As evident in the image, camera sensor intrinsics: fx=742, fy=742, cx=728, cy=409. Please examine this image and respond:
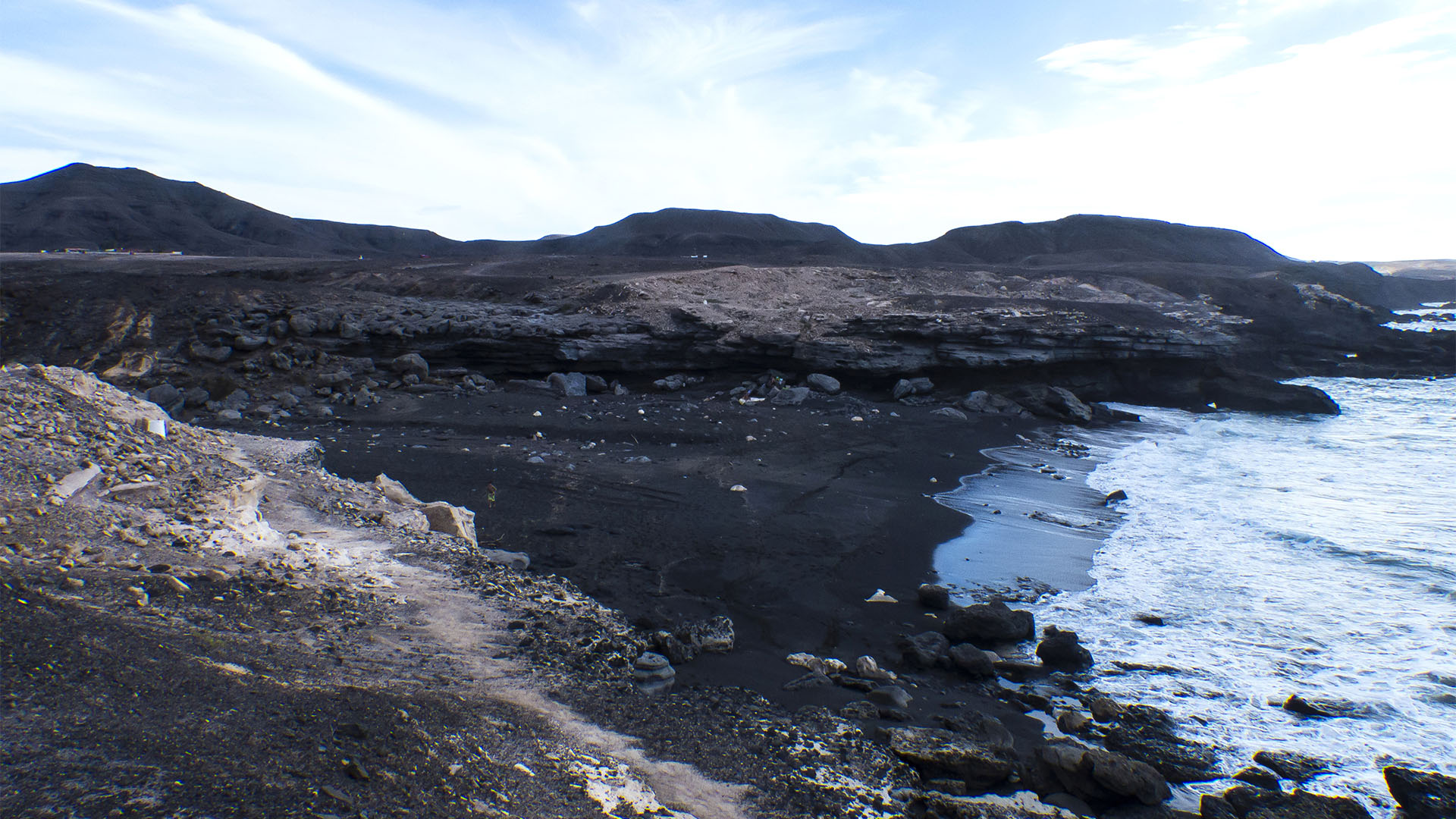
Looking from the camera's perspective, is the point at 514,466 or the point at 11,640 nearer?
the point at 11,640

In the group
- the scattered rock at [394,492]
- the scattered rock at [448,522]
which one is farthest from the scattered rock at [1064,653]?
the scattered rock at [394,492]

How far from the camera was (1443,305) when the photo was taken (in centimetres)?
5697

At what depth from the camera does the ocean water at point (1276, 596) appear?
14.7 feet

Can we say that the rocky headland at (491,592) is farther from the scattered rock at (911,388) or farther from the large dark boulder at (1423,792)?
the scattered rock at (911,388)

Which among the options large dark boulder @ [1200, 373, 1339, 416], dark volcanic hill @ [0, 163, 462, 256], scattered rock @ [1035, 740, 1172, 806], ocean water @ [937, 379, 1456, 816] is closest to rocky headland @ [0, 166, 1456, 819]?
scattered rock @ [1035, 740, 1172, 806]

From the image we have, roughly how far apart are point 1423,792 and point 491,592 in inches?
209

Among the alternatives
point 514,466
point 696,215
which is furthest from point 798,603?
point 696,215

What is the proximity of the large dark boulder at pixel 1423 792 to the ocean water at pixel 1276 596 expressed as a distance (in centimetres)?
10

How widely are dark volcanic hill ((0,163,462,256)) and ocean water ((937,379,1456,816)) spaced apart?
146 feet

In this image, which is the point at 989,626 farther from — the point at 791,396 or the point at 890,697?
the point at 791,396

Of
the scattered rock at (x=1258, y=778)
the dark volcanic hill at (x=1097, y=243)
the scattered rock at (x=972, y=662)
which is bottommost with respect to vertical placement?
the scattered rock at (x=1258, y=778)

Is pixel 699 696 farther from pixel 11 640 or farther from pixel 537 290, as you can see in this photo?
pixel 537 290

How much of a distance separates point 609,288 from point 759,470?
35.2ft

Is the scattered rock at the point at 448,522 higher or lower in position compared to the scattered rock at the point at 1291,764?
higher
